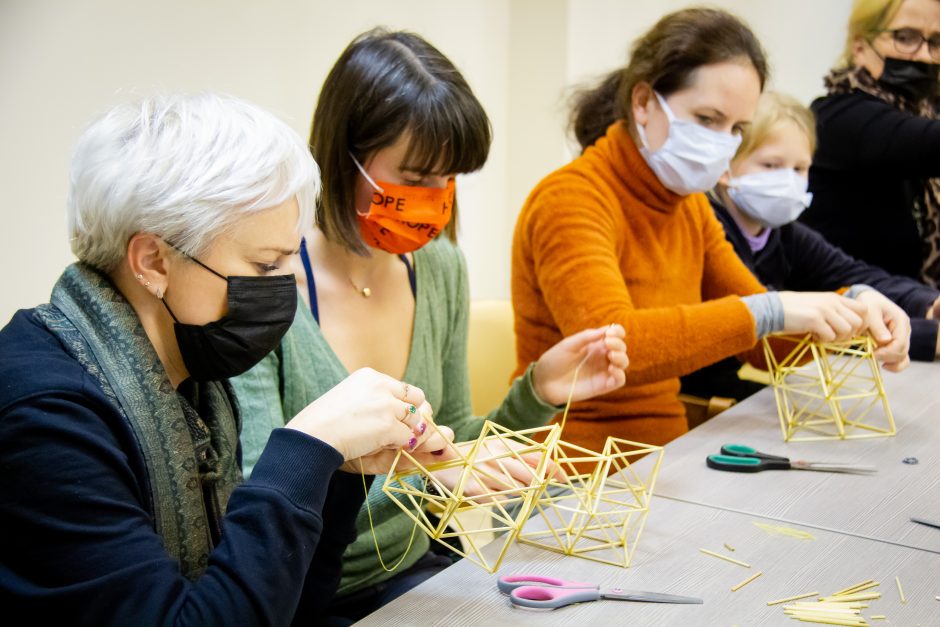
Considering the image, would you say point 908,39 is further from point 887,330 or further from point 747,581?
point 747,581

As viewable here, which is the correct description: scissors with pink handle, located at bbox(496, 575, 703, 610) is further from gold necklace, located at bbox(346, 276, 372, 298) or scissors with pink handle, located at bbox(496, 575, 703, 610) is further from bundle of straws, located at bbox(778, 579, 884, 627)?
gold necklace, located at bbox(346, 276, 372, 298)

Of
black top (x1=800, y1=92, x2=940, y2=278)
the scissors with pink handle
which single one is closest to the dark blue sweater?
the scissors with pink handle

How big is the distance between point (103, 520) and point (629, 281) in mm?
1410

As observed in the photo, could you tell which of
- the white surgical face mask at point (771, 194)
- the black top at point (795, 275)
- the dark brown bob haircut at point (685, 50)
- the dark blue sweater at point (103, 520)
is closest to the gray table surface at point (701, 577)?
the dark blue sweater at point (103, 520)

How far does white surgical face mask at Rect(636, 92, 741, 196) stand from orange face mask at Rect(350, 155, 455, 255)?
0.62 m

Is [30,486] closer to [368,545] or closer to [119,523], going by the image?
[119,523]

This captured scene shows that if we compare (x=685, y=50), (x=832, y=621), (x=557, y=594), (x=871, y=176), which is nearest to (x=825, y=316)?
(x=685, y=50)

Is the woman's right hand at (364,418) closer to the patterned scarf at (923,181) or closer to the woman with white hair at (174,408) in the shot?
the woman with white hair at (174,408)

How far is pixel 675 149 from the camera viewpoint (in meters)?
1.99

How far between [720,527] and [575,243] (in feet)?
2.61

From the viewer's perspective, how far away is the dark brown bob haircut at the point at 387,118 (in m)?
1.51

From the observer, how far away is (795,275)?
274 centimetres

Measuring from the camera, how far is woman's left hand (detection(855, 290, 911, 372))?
5.83 feet

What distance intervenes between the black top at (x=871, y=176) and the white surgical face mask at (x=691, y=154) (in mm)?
1224
